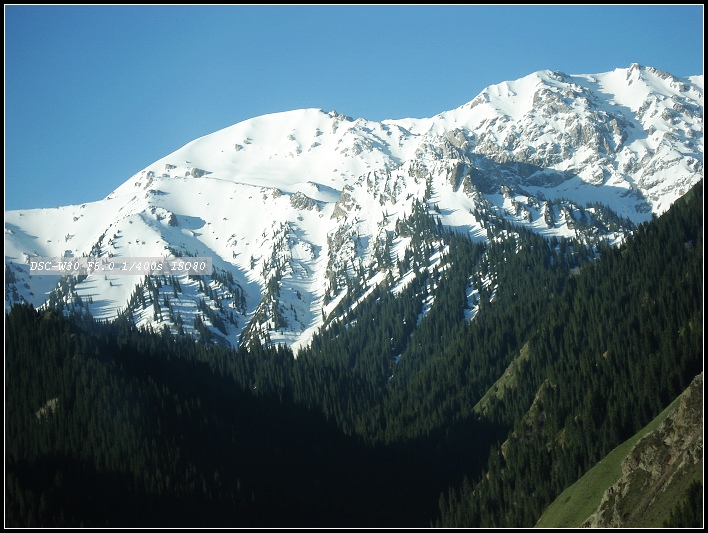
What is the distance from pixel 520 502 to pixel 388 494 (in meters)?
41.1

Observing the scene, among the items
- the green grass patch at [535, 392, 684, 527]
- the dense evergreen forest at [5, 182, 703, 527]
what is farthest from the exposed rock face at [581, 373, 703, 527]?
the dense evergreen forest at [5, 182, 703, 527]

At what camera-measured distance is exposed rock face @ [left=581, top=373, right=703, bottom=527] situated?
330 feet

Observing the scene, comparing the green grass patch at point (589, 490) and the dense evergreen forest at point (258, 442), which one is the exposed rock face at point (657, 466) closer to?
the green grass patch at point (589, 490)

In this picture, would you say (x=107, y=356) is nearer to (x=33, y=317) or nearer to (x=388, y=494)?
(x=33, y=317)

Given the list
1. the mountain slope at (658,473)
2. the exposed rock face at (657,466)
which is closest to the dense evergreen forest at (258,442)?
the mountain slope at (658,473)

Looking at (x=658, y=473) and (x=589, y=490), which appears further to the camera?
(x=589, y=490)

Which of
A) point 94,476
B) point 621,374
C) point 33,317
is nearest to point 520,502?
point 621,374

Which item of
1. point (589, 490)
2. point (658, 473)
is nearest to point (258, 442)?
point (589, 490)

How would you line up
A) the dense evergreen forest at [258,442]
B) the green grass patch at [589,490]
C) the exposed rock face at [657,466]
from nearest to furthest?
1. the exposed rock face at [657,466]
2. the green grass patch at [589,490]
3. the dense evergreen forest at [258,442]

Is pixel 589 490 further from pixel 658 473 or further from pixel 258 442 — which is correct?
pixel 258 442

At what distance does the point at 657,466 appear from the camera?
346ft

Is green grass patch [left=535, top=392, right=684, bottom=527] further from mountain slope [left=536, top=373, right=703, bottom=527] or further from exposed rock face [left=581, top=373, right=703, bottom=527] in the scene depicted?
exposed rock face [left=581, top=373, right=703, bottom=527]

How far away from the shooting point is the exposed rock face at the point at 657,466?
101 metres

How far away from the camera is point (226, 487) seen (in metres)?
152
